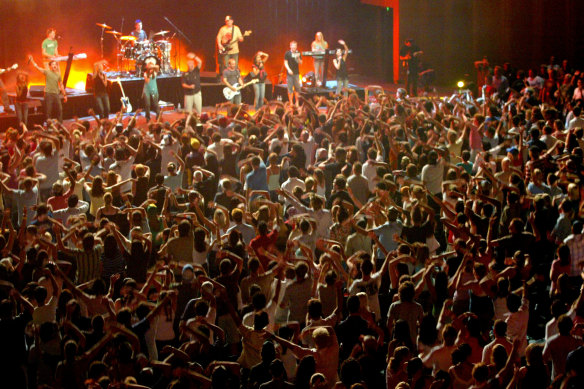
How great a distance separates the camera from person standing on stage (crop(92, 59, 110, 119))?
1466cm

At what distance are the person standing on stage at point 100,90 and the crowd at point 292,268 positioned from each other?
465 centimetres

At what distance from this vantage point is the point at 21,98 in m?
14.5

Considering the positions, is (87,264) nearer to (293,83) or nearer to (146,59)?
(293,83)

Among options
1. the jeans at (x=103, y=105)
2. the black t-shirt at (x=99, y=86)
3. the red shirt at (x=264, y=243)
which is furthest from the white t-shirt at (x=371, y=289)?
the jeans at (x=103, y=105)

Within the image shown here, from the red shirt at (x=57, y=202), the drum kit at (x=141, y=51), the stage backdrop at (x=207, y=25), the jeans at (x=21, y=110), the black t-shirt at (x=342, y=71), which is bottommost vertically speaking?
the red shirt at (x=57, y=202)

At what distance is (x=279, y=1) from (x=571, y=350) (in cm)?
1957

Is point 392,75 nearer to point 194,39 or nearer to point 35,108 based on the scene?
point 194,39

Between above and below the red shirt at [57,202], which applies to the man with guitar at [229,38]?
above

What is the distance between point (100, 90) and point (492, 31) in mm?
11357

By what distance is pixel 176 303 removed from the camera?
5.93 m

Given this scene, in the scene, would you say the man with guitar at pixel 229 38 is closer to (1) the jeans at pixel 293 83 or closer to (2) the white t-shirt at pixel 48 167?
(1) the jeans at pixel 293 83

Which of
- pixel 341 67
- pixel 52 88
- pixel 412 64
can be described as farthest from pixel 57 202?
pixel 412 64

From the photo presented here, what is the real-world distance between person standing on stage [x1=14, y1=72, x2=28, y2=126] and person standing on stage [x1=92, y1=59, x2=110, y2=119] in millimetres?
1285

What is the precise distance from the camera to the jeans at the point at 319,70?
18578 millimetres
